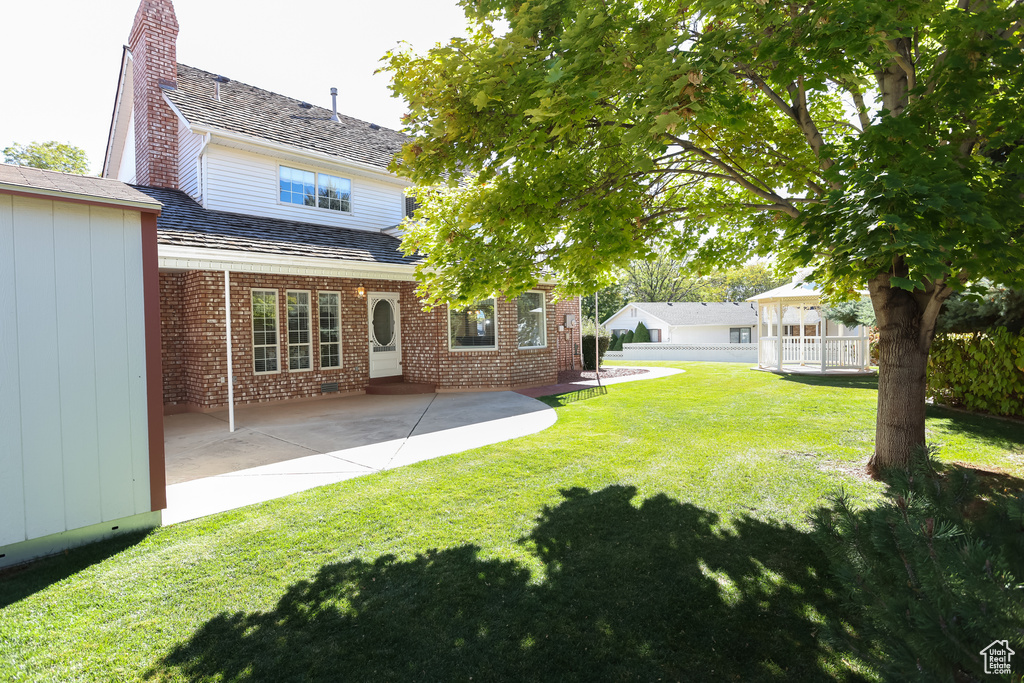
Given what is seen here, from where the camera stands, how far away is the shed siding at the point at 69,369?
3754mm

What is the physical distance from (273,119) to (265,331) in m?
6.25

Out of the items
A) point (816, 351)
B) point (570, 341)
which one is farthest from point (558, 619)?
point (816, 351)

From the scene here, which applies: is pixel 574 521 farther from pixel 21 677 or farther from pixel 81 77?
pixel 81 77

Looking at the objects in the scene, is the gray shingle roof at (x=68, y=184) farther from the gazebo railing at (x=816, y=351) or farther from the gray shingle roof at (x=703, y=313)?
the gray shingle roof at (x=703, y=313)

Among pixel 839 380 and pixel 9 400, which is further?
pixel 839 380

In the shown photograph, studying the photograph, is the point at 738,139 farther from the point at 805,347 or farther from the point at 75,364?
the point at 805,347

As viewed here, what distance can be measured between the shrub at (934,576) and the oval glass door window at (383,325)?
12288 mm

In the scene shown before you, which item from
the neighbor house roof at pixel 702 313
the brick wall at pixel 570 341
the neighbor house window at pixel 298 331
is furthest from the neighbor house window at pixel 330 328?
the neighbor house roof at pixel 702 313

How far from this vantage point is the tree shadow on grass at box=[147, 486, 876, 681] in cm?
262

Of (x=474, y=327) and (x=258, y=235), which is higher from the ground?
(x=258, y=235)

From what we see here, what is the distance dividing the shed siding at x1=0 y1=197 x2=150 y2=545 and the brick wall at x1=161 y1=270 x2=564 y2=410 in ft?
20.9

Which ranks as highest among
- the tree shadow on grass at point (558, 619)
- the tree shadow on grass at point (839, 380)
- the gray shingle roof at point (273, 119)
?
the gray shingle roof at point (273, 119)

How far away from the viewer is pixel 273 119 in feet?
43.0

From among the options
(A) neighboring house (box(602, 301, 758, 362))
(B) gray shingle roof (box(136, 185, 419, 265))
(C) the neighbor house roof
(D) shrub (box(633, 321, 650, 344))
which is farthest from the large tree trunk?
(C) the neighbor house roof
